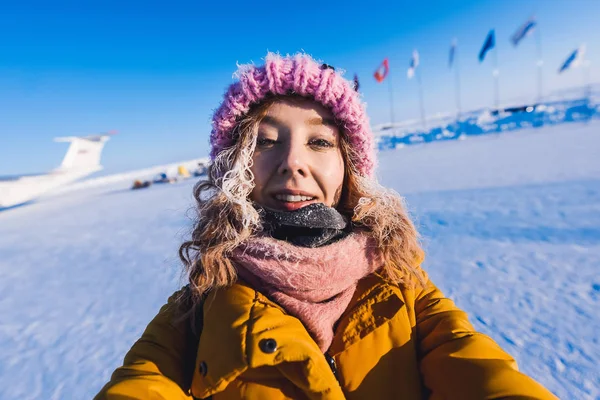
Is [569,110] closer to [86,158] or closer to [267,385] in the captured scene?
[267,385]

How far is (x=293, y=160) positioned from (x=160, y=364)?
2.79 feet

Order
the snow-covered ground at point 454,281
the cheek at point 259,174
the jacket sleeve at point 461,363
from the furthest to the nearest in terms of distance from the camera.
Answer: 1. the snow-covered ground at point 454,281
2. the cheek at point 259,174
3. the jacket sleeve at point 461,363

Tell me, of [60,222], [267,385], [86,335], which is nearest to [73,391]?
[86,335]

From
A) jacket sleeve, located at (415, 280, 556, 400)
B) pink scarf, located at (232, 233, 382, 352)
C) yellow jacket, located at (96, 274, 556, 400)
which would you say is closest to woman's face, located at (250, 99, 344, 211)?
pink scarf, located at (232, 233, 382, 352)

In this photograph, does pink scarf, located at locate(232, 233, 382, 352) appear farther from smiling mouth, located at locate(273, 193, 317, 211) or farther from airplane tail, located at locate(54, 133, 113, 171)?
airplane tail, located at locate(54, 133, 113, 171)

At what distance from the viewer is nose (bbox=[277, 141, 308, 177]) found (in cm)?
108

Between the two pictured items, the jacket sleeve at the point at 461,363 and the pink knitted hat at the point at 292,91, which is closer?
the jacket sleeve at the point at 461,363

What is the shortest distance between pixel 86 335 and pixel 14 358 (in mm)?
510

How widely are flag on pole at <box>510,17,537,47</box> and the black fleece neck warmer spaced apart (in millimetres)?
19665

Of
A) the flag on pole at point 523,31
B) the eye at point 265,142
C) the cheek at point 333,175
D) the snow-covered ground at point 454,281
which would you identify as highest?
the flag on pole at point 523,31

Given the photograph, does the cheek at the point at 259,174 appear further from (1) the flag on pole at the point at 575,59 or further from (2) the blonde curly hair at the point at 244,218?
(1) the flag on pole at the point at 575,59

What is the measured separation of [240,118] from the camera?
48.1 inches

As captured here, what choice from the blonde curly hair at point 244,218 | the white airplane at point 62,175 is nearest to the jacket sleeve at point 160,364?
the blonde curly hair at point 244,218

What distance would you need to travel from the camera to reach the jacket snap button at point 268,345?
85cm
